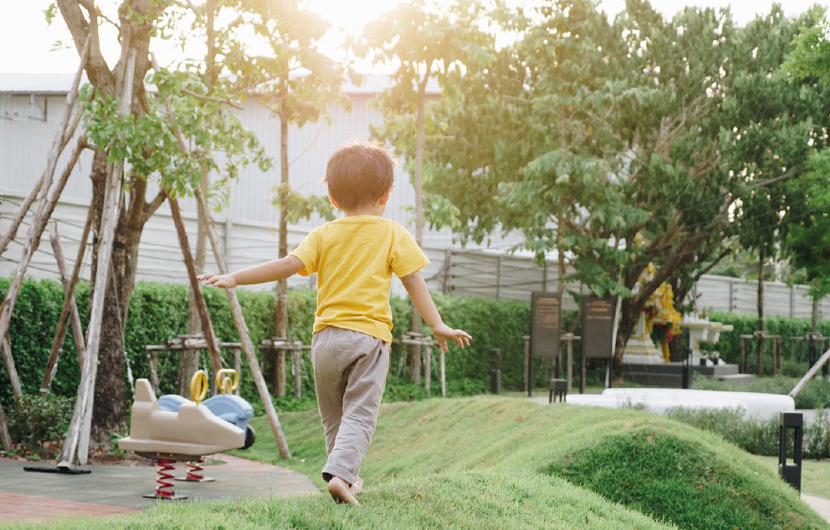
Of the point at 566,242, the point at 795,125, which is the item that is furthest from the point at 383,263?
the point at 795,125

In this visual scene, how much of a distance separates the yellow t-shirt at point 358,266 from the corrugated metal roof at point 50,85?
23.9 meters

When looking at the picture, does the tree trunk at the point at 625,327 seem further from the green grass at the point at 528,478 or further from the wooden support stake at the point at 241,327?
the wooden support stake at the point at 241,327

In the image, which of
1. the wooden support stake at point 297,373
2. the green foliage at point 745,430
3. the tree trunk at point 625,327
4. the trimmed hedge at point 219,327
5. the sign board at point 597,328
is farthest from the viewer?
the tree trunk at point 625,327

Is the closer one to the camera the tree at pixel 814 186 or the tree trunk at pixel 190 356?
the tree trunk at pixel 190 356

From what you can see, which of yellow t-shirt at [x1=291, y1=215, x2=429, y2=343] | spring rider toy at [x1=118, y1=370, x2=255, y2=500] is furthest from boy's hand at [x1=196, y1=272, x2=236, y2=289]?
spring rider toy at [x1=118, y1=370, x2=255, y2=500]

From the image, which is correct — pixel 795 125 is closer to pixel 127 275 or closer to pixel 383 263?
pixel 127 275

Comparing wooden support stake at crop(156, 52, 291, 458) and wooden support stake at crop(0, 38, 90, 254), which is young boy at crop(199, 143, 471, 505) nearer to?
wooden support stake at crop(156, 52, 291, 458)

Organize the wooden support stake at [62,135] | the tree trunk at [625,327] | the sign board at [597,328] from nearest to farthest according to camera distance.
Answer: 1. the wooden support stake at [62,135]
2. the sign board at [597,328]
3. the tree trunk at [625,327]

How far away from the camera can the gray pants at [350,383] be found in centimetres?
466

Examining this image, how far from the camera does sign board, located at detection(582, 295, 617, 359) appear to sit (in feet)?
68.2

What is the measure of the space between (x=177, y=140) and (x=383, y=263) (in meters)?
6.20

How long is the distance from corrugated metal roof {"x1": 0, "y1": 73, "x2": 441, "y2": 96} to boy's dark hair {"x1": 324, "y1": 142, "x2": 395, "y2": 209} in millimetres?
23822

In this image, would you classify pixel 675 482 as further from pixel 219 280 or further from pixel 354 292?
pixel 219 280

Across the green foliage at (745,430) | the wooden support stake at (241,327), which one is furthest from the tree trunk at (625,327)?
the wooden support stake at (241,327)
